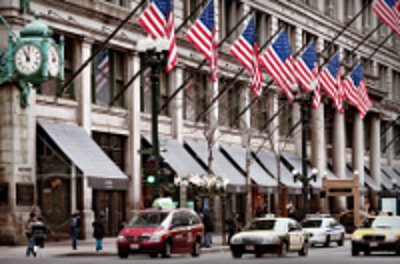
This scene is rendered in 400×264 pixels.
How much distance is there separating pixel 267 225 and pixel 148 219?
13.8 feet

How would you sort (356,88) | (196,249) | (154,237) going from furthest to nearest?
(356,88) → (196,249) → (154,237)

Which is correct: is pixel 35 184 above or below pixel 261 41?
below

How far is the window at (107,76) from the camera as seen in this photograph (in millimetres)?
50812

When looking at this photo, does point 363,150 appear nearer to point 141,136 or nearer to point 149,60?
point 141,136

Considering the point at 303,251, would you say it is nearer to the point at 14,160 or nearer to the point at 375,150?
the point at 14,160

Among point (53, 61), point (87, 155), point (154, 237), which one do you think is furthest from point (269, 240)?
point (87, 155)

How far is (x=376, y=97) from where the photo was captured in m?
85.8

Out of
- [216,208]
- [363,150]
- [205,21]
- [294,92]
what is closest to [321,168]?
[363,150]

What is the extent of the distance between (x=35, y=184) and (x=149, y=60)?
10.7 metres

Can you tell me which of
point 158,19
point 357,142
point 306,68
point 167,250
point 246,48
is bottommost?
point 167,250

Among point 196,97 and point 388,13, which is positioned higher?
point 388,13

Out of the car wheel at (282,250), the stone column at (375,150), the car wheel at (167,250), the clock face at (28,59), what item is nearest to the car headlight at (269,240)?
the car wheel at (282,250)

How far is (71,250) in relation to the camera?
40.4 metres

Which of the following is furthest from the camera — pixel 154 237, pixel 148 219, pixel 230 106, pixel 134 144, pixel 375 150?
pixel 375 150
